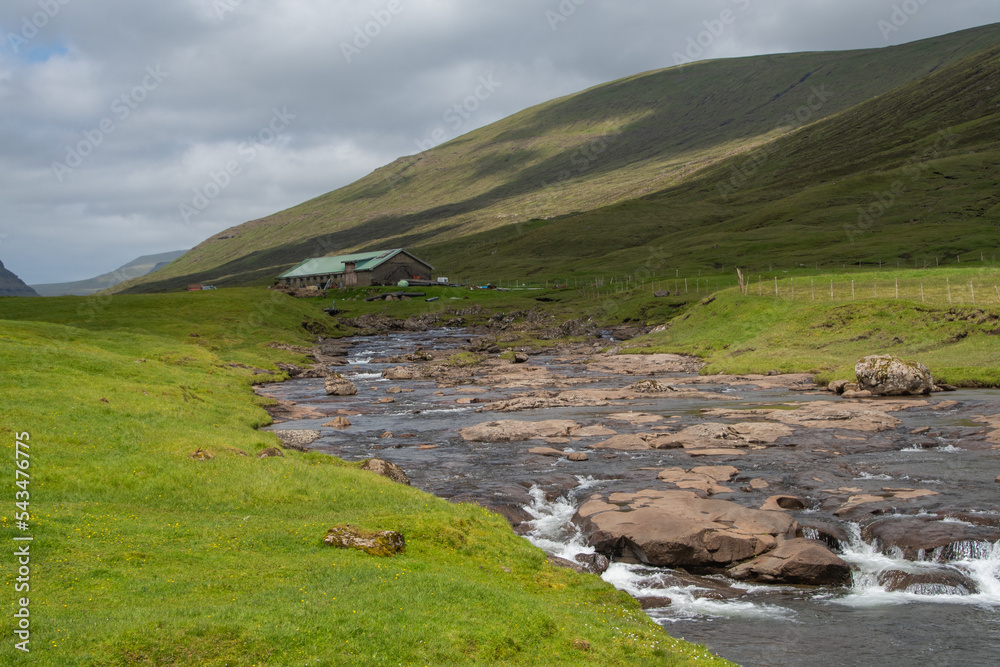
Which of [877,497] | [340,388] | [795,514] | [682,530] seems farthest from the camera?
[340,388]

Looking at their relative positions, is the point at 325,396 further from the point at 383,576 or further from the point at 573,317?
the point at 573,317

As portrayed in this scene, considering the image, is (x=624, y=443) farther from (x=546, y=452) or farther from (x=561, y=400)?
(x=561, y=400)

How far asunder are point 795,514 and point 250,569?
21282mm

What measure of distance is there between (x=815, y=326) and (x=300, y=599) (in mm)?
73447

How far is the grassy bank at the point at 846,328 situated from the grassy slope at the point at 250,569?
4711cm

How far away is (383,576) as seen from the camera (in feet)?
61.4

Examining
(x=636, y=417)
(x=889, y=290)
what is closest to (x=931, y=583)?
(x=636, y=417)

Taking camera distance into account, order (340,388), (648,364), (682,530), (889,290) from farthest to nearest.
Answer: (889,290) → (648,364) → (340,388) → (682,530)

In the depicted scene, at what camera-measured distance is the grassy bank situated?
61.3 metres

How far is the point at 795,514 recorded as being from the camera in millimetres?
28000

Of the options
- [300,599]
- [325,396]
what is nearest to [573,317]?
[325,396]

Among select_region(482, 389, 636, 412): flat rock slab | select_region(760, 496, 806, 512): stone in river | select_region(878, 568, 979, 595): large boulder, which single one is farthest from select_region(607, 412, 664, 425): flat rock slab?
select_region(878, 568, 979, 595): large boulder

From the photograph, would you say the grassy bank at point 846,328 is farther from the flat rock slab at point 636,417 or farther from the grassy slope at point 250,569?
the grassy slope at point 250,569

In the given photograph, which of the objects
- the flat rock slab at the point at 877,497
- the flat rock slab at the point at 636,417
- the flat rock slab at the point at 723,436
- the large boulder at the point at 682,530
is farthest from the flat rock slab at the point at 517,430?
the flat rock slab at the point at 877,497
